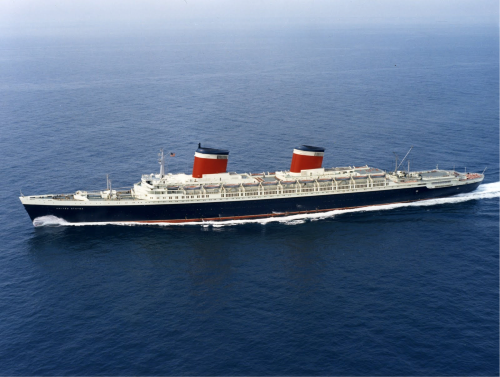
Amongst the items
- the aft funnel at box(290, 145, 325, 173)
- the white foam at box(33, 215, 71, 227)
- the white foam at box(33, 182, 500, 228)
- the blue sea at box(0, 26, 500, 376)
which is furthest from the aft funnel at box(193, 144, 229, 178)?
the white foam at box(33, 215, 71, 227)

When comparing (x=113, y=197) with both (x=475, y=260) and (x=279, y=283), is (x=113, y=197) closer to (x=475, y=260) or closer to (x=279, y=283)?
(x=279, y=283)

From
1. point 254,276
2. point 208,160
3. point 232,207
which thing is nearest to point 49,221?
point 208,160

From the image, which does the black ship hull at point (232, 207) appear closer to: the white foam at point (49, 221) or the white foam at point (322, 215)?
the white foam at point (49, 221)

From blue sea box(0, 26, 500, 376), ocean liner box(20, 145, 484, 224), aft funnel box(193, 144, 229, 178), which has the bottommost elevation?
blue sea box(0, 26, 500, 376)

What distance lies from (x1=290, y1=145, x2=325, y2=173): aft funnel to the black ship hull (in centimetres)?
718

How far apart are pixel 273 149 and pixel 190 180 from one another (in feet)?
119

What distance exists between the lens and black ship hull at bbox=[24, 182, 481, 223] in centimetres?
9356

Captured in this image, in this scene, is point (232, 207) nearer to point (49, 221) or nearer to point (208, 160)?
point (208, 160)

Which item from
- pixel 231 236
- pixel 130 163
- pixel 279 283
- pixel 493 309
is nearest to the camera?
pixel 493 309

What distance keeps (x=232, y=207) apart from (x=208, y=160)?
34.1 feet

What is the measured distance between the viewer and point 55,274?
7631 cm

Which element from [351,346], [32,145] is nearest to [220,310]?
[351,346]

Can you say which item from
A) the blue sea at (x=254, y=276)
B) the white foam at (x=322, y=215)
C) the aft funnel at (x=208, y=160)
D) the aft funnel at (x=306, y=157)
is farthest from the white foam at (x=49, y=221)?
the aft funnel at (x=306, y=157)

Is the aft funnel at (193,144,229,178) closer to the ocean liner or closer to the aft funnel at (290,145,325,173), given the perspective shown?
the ocean liner
